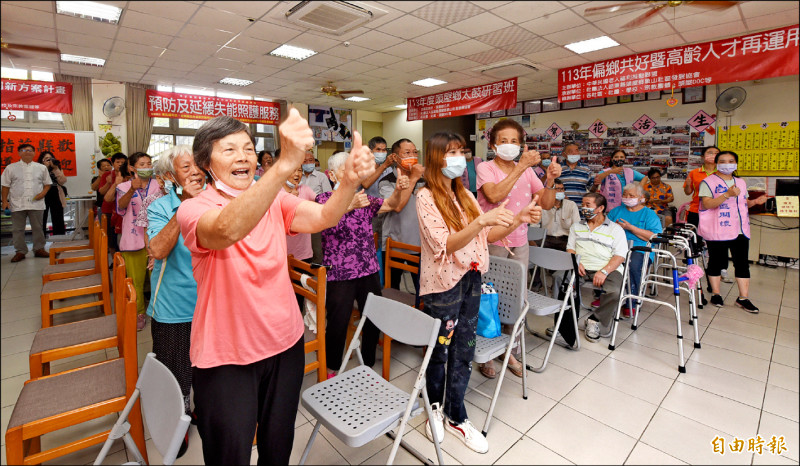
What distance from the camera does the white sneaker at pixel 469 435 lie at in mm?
1771

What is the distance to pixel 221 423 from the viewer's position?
3.47 feet

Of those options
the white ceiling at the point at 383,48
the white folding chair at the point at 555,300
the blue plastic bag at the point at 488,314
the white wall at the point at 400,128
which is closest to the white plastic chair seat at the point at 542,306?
the white folding chair at the point at 555,300

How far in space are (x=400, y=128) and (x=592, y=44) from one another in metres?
6.55

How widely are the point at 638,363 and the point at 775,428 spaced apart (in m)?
1.97

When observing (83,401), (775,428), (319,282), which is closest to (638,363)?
(775,428)

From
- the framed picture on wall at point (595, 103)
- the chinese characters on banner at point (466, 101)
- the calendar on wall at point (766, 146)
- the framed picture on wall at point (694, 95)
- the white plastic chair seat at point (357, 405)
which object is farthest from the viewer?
the framed picture on wall at point (595, 103)

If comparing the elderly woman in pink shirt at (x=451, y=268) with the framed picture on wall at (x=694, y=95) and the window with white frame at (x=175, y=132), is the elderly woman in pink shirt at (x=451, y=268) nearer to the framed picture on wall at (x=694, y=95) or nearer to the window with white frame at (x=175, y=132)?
the framed picture on wall at (x=694, y=95)

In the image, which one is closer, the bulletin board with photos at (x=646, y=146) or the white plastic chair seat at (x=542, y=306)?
the white plastic chair seat at (x=542, y=306)

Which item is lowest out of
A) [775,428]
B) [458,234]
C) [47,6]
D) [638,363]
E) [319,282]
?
[638,363]

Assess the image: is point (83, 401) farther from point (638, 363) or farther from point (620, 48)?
point (620, 48)

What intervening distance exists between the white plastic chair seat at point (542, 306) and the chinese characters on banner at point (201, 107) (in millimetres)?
5636

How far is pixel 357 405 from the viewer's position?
1.62 m

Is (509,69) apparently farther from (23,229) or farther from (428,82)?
(23,229)

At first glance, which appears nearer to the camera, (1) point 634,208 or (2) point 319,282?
(2) point 319,282
